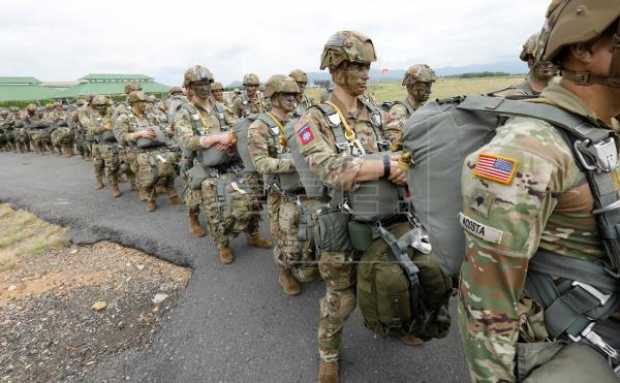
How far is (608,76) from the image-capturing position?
3.50 feet

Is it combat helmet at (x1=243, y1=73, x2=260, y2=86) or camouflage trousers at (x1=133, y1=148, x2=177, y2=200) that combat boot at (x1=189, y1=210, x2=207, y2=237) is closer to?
camouflage trousers at (x1=133, y1=148, x2=177, y2=200)

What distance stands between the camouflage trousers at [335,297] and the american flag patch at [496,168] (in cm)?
161

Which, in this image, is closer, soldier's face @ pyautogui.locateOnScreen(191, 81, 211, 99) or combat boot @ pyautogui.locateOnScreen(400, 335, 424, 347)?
combat boot @ pyautogui.locateOnScreen(400, 335, 424, 347)

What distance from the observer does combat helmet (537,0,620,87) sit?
100 cm

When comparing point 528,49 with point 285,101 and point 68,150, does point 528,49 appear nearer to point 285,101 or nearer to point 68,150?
point 285,101

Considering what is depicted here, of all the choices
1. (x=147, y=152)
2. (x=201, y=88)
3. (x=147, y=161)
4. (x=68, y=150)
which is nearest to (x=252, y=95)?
(x=147, y=152)

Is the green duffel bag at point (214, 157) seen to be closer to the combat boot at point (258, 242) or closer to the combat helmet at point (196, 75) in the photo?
the combat helmet at point (196, 75)

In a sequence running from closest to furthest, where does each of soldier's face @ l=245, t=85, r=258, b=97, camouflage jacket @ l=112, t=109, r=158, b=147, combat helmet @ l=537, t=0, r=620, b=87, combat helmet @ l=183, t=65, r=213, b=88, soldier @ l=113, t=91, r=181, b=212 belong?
1. combat helmet @ l=537, t=0, r=620, b=87
2. combat helmet @ l=183, t=65, r=213, b=88
3. soldier @ l=113, t=91, r=181, b=212
4. camouflage jacket @ l=112, t=109, r=158, b=147
5. soldier's face @ l=245, t=85, r=258, b=97

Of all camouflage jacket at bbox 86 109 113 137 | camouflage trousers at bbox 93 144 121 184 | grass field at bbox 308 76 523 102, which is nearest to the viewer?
camouflage trousers at bbox 93 144 121 184

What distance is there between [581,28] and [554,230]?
63cm

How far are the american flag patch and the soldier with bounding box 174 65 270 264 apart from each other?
3.78m

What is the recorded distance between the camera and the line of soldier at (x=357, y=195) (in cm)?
110

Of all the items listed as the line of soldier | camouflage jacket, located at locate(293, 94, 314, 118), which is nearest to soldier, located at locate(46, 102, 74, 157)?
camouflage jacket, located at locate(293, 94, 314, 118)

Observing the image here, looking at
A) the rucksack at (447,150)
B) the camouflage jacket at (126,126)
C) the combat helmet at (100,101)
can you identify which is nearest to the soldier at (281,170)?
the rucksack at (447,150)
